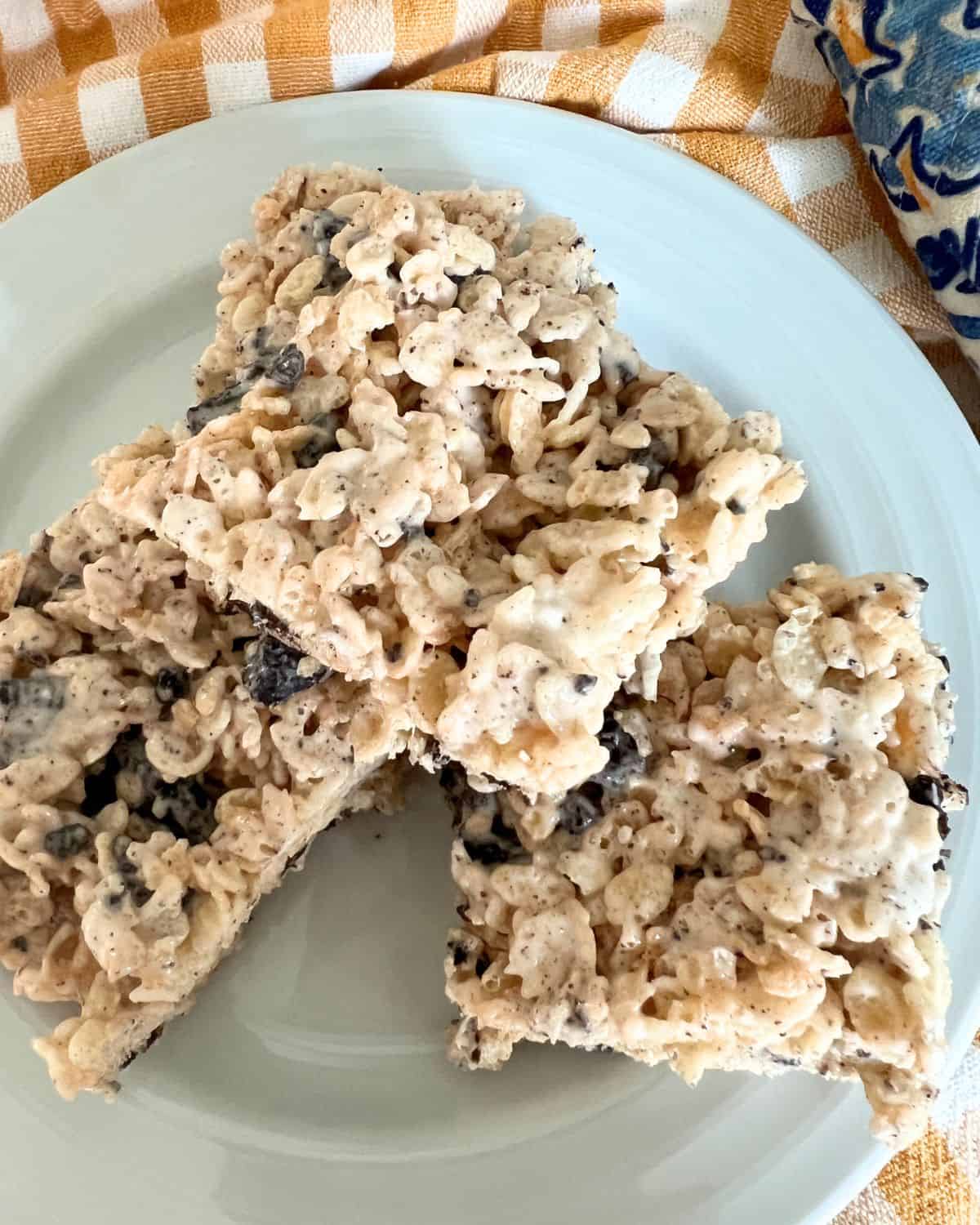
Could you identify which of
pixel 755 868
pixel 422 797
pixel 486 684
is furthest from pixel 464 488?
pixel 422 797

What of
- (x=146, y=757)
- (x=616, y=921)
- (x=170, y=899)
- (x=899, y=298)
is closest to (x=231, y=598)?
(x=146, y=757)

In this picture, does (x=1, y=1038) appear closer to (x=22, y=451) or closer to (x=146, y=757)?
(x=146, y=757)

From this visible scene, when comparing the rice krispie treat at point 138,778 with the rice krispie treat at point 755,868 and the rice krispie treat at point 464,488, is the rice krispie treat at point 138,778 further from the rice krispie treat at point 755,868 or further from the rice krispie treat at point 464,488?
the rice krispie treat at point 755,868

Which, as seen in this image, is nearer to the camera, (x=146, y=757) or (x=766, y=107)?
(x=146, y=757)

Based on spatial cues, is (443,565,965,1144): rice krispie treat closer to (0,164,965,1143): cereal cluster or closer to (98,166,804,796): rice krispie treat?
(0,164,965,1143): cereal cluster

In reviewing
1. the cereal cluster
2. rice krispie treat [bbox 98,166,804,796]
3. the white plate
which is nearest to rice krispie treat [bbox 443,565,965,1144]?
the cereal cluster

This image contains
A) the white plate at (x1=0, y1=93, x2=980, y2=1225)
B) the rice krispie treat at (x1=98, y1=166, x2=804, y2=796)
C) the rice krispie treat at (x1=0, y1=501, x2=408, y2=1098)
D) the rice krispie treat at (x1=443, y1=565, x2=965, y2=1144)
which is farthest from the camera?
the white plate at (x1=0, y1=93, x2=980, y2=1225)

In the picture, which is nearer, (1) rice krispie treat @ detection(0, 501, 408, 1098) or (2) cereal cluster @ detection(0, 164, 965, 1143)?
(2) cereal cluster @ detection(0, 164, 965, 1143)
